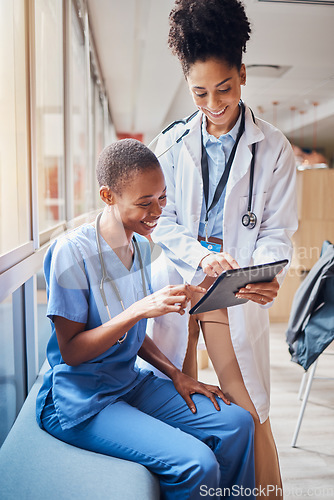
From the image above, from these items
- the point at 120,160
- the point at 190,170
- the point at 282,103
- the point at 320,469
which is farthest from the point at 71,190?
the point at 282,103

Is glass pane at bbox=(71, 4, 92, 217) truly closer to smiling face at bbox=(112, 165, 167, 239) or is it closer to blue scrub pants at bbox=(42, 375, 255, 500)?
smiling face at bbox=(112, 165, 167, 239)

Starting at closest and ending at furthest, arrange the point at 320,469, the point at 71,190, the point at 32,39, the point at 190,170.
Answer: the point at 190,170, the point at 32,39, the point at 320,469, the point at 71,190

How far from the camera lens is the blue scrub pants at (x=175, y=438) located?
883 mm

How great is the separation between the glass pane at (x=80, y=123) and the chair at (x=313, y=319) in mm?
1767

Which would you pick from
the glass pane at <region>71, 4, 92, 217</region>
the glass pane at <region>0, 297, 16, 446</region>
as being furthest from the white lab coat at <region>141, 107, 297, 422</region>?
the glass pane at <region>71, 4, 92, 217</region>

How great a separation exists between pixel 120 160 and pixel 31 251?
2.42 ft

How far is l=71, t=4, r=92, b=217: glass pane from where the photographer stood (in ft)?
10.3

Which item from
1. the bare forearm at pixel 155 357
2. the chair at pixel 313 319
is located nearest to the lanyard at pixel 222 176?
the bare forearm at pixel 155 357

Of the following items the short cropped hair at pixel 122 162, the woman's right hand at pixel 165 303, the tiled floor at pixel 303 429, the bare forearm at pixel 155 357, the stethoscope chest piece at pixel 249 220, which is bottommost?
the tiled floor at pixel 303 429

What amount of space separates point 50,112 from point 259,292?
2116 mm

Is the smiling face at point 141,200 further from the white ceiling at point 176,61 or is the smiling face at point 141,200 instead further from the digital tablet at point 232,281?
the white ceiling at point 176,61

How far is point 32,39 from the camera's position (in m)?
1.51

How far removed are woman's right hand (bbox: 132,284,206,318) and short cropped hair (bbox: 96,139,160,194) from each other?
0.86ft

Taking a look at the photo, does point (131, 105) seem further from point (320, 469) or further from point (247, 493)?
point (247, 493)
